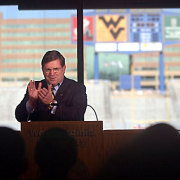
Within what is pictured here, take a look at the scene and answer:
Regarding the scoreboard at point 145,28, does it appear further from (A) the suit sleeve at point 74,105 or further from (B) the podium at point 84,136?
(B) the podium at point 84,136

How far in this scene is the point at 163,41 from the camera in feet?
24.7

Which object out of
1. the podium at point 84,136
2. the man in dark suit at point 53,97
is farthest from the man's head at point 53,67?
the podium at point 84,136

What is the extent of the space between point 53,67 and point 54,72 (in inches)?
1.5

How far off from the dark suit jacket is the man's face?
5 centimetres

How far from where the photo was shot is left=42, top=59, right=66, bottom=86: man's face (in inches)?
113

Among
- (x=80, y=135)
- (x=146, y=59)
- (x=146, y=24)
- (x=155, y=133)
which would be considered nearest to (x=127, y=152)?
(x=155, y=133)

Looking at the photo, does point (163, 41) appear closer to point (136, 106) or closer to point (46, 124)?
point (136, 106)

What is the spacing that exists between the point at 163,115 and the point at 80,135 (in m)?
9.47

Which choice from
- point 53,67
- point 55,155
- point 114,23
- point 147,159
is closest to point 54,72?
point 53,67

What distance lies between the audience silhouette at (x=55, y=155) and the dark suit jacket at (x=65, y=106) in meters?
1.45

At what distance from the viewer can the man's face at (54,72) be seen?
9.38 feet

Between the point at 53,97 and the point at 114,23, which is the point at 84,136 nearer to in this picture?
the point at 53,97

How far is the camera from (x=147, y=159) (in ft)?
3.16

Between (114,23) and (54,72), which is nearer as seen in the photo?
(54,72)
